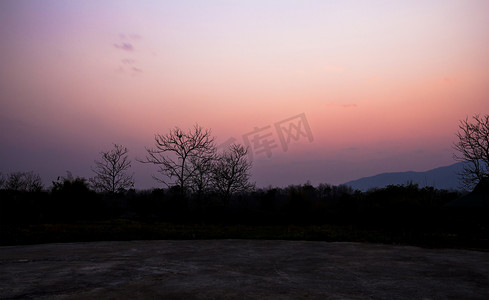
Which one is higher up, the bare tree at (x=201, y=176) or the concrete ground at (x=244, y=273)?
the bare tree at (x=201, y=176)

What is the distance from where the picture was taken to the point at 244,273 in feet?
21.4

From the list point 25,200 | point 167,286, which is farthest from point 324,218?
point 25,200

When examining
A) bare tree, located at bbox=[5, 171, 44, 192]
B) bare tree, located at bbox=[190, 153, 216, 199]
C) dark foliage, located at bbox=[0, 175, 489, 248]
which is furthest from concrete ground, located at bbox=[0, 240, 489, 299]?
Result: bare tree, located at bbox=[5, 171, 44, 192]

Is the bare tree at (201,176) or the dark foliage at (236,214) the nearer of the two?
the dark foliage at (236,214)

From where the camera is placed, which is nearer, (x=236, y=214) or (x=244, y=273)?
(x=244, y=273)

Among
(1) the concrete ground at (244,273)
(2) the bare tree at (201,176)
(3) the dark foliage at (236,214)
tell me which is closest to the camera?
(1) the concrete ground at (244,273)

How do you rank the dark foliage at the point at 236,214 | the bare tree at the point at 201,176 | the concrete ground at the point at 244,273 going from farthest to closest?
the bare tree at the point at 201,176, the dark foliage at the point at 236,214, the concrete ground at the point at 244,273

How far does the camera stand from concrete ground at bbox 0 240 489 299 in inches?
199

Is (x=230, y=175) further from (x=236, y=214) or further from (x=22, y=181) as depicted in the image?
(x=22, y=181)

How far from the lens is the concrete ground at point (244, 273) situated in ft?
16.6

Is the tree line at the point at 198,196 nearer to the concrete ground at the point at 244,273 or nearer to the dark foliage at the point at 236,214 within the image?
the dark foliage at the point at 236,214

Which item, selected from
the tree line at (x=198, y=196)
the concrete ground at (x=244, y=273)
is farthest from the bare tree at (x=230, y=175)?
the concrete ground at (x=244, y=273)

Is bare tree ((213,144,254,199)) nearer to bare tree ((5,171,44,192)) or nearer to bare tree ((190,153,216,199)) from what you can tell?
bare tree ((190,153,216,199))

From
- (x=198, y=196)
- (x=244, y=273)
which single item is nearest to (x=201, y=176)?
(x=198, y=196)
